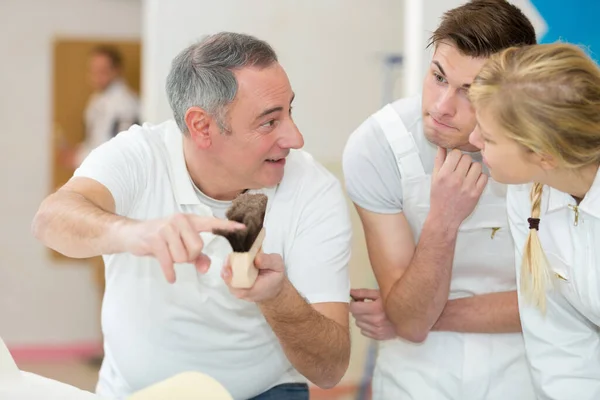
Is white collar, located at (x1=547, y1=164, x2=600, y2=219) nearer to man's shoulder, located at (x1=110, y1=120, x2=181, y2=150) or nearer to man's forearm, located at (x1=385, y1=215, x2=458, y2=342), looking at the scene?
man's forearm, located at (x1=385, y1=215, x2=458, y2=342)

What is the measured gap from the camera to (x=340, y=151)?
2744mm

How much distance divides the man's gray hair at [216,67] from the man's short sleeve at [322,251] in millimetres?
258

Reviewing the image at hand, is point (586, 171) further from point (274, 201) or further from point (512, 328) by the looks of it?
point (274, 201)

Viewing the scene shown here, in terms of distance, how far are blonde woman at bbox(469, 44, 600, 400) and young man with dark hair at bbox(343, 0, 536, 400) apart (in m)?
0.16

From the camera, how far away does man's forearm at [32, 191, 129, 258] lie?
137cm

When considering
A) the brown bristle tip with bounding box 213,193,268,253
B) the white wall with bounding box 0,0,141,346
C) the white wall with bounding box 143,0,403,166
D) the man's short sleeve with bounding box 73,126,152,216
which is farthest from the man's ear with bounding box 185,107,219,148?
the white wall with bounding box 0,0,141,346

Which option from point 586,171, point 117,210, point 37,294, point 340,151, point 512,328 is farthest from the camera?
point 37,294

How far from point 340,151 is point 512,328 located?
3.59 feet

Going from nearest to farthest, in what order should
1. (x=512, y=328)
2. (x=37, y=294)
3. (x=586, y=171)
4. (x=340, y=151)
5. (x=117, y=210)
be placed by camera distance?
(x=586, y=171), (x=117, y=210), (x=512, y=328), (x=340, y=151), (x=37, y=294)

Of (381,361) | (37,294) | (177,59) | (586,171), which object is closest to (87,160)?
(177,59)

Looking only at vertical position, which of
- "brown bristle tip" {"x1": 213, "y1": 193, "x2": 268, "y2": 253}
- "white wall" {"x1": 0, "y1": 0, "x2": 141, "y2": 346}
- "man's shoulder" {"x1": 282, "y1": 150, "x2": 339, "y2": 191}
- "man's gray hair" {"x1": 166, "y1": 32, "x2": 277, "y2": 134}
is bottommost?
"white wall" {"x1": 0, "y1": 0, "x2": 141, "y2": 346}

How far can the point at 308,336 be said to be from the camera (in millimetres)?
1565

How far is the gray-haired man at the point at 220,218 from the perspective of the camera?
1660 millimetres

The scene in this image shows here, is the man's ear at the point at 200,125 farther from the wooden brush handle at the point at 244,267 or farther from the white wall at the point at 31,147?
the white wall at the point at 31,147
